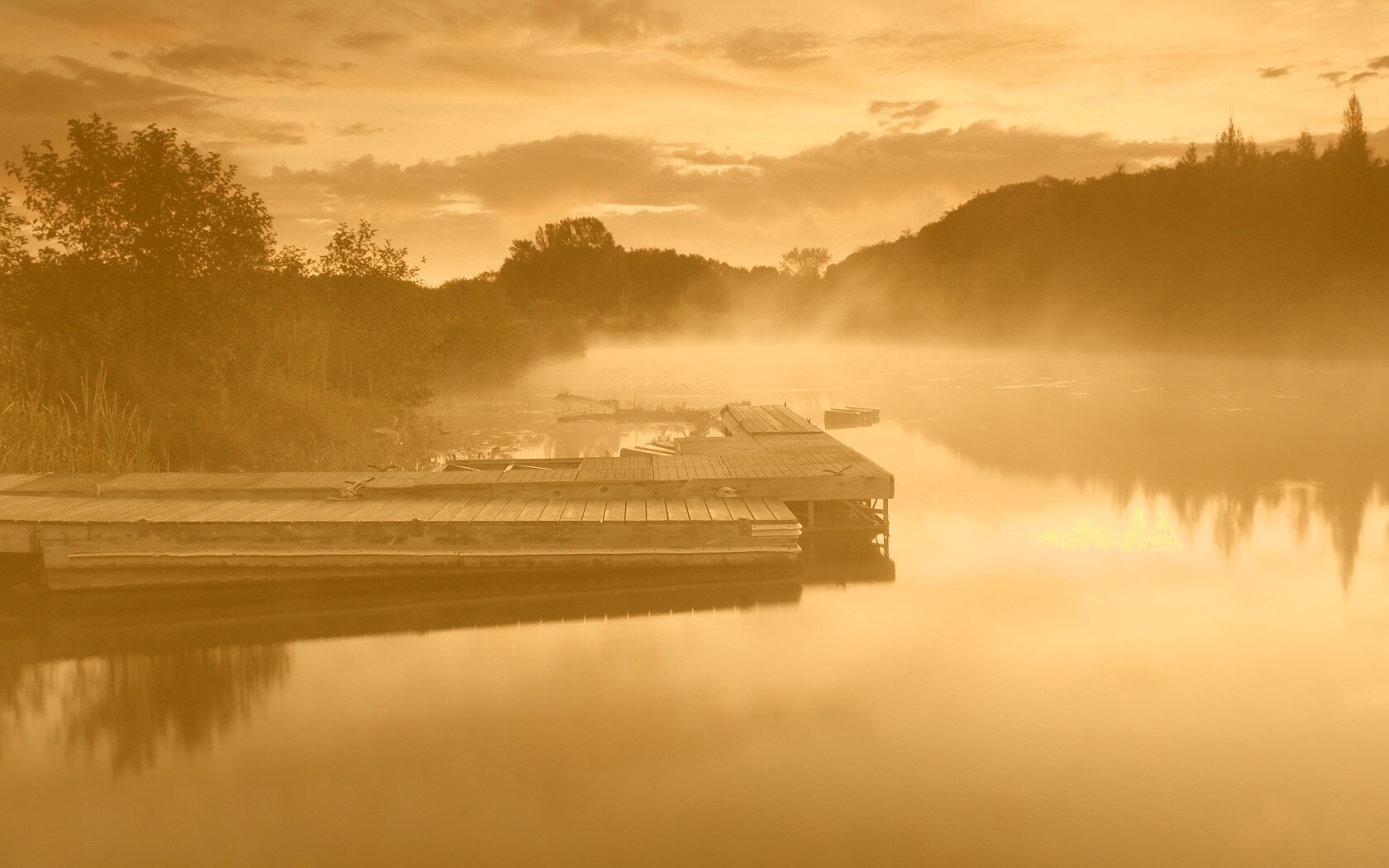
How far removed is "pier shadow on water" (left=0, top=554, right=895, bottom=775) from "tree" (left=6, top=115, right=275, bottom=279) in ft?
22.4

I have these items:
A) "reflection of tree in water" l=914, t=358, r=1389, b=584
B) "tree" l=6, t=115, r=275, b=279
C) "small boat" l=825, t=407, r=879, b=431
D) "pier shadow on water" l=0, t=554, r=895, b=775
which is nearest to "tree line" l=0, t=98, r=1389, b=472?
"tree" l=6, t=115, r=275, b=279

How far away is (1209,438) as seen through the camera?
73.2 feet

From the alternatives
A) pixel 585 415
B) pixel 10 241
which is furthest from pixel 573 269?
pixel 10 241

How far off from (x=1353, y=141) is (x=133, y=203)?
201 feet

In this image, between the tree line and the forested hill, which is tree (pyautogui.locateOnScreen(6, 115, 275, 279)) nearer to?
the tree line

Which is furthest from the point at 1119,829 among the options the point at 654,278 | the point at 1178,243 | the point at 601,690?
the point at 654,278

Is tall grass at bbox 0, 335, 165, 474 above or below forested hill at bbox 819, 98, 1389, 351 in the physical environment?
below

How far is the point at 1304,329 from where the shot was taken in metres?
46.5

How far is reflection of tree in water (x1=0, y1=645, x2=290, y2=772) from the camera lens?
727 centimetres

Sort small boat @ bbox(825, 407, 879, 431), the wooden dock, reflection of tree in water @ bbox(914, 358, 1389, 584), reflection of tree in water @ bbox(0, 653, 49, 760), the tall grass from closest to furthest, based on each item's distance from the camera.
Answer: reflection of tree in water @ bbox(0, 653, 49, 760) → the wooden dock → the tall grass → reflection of tree in water @ bbox(914, 358, 1389, 584) → small boat @ bbox(825, 407, 879, 431)

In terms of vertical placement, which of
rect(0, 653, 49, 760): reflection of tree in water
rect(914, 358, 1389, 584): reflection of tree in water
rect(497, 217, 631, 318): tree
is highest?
rect(497, 217, 631, 318): tree

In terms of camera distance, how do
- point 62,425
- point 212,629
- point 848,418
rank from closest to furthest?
1. point 212,629
2. point 62,425
3. point 848,418

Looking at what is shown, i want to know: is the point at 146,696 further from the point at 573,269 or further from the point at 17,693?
the point at 573,269

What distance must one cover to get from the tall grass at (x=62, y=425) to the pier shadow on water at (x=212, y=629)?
11.4 ft
